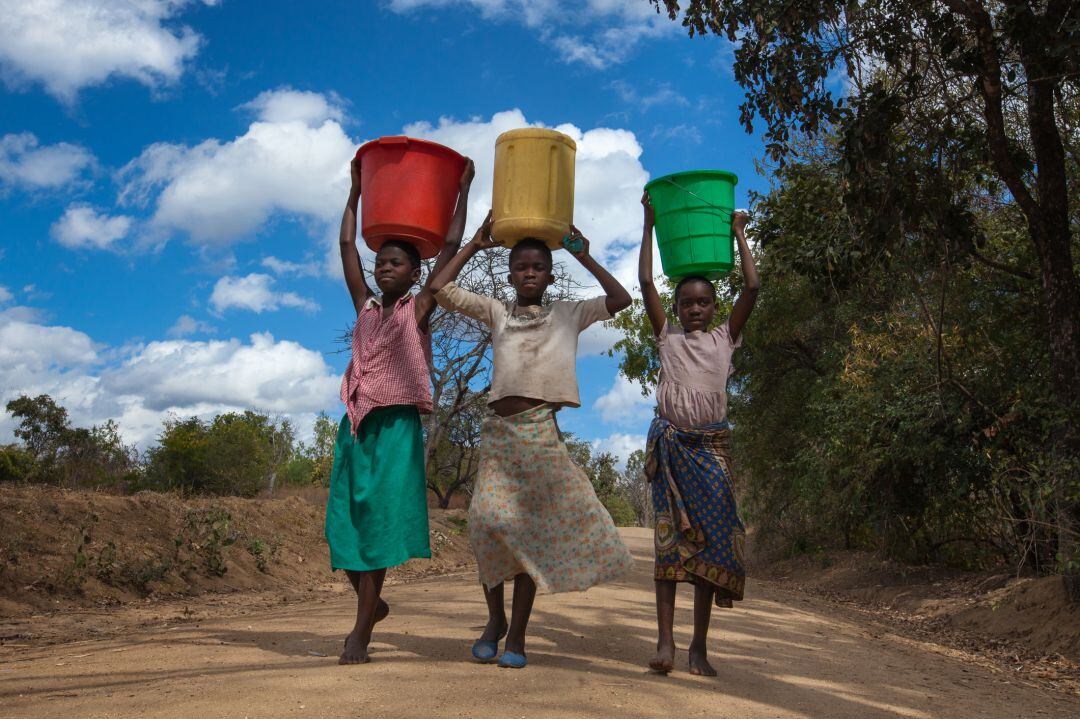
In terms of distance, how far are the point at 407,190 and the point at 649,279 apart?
125 centimetres

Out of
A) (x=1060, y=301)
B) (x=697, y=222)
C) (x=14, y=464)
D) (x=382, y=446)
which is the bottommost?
(x=382, y=446)

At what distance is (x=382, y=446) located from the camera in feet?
13.4

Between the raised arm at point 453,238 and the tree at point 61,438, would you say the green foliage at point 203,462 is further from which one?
the raised arm at point 453,238

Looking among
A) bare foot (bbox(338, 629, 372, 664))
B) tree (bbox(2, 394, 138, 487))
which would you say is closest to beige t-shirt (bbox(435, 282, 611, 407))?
bare foot (bbox(338, 629, 372, 664))

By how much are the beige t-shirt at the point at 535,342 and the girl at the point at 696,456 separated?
40 centimetres

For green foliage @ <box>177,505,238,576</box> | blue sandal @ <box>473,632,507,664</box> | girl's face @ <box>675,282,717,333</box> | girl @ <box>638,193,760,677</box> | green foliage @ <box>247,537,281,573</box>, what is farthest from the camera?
green foliage @ <box>247,537,281,573</box>

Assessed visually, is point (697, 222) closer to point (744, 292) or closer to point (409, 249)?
point (744, 292)

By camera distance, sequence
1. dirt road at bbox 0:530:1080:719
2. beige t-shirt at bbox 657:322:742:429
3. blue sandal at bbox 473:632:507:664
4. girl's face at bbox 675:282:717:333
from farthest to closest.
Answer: girl's face at bbox 675:282:717:333
beige t-shirt at bbox 657:322:742:429
blue sandal at bbox 473:632:507:664
dirt road at bbox 0:530:1080:719

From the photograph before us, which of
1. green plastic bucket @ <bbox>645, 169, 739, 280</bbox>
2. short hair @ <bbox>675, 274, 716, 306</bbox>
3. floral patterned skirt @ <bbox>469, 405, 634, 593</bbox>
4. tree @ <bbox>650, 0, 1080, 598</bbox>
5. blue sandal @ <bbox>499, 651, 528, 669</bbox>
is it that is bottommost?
blue sandal @ <bbox>499, 651, 528, 669</bbox>

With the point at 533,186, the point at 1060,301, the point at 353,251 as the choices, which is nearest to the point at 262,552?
the point at 353,251

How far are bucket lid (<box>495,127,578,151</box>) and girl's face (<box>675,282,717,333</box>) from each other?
935 mm

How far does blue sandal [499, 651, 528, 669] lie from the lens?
3863 millimetres

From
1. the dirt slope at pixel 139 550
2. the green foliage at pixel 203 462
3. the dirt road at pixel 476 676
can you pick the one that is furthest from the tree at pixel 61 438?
the dirt road at pixel 476 676

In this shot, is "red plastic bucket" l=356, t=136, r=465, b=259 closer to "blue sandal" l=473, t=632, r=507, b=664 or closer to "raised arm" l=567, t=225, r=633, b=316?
"raised arm" l=567, t=225, r=633, b=316
